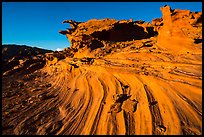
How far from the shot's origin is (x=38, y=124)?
602cm

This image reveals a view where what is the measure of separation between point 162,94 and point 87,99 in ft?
7.63

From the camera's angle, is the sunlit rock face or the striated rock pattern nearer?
the striated rock pattern

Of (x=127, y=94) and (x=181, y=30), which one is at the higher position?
(x=181, y=30)

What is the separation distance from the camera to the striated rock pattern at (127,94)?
551cm

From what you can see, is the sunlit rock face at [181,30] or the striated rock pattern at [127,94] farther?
the sunlit rock face at [181,30]

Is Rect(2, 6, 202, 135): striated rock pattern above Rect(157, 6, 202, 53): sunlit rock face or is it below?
below

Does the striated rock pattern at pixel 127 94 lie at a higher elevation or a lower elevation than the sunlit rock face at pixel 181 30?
lower

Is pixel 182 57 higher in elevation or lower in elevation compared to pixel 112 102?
higher

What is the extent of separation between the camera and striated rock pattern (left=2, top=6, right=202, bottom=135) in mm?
5512

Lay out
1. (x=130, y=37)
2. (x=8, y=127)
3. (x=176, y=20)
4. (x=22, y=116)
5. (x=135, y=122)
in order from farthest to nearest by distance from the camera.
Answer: (x=130, y=37) < (x=176, y=20) < (x=22, y=116) < (x=8, y=127) < (x=135, y=122)

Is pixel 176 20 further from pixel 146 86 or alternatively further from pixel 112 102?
pixel 112 102

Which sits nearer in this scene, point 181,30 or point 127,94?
point 127,94

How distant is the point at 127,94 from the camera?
22.5 feet

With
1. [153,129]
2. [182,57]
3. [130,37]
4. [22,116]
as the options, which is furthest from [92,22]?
[153,129]
